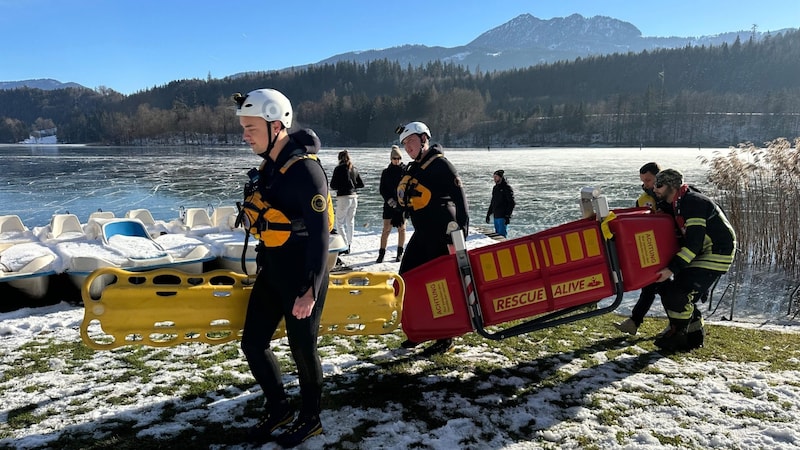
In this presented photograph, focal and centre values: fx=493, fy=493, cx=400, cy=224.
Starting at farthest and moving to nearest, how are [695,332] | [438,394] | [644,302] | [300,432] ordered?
[644,302] < [695,332] < [438,394] < [300,432]

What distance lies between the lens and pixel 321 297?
2.97 meters

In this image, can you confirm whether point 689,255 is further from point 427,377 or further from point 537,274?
point 427,377

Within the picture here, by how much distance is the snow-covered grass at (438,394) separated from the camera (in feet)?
10.2

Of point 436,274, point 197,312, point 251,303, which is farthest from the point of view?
point 436,274

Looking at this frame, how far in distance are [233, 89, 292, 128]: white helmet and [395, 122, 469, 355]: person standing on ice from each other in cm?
165

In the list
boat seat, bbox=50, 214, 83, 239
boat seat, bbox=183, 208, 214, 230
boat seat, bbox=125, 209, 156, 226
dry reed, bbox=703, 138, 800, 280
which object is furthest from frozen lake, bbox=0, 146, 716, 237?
boat seat, bbox=50, 214, 83, 239

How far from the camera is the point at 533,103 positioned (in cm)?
15038

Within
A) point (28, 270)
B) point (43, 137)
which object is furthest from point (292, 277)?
point (43, 137)

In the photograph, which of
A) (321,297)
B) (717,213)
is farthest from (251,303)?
(717,213)

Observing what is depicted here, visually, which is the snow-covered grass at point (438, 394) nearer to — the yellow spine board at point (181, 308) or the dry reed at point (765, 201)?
the yellow spine board at point (181, 308)

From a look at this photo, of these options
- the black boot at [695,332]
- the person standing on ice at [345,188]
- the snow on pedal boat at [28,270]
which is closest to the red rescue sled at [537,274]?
the black boot at [695,332]

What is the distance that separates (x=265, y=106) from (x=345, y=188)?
6772 mm

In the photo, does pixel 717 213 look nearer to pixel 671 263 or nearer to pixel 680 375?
pixel 671 263

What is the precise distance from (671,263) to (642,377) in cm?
96
